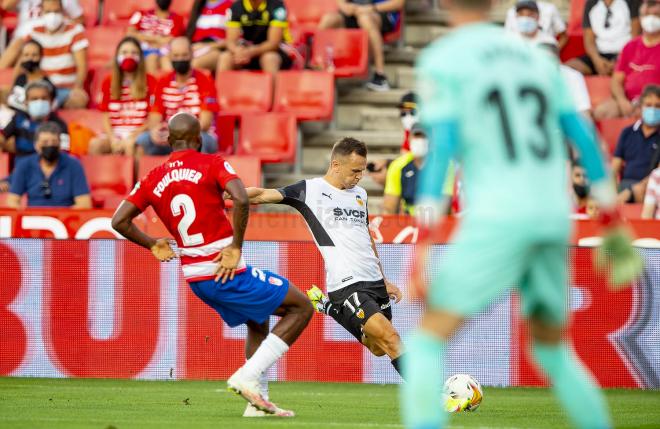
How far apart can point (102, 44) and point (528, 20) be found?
585cm

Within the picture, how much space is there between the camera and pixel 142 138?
47.9 ft

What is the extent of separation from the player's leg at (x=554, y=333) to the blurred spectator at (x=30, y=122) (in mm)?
10198

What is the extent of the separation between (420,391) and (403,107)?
1012cm

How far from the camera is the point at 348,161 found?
915 centimetres

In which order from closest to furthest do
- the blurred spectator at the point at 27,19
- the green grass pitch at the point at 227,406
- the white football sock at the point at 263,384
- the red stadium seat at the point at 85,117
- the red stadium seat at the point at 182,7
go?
the green grass pitch at the point at 227,406, the white football sock at the point at 263,384, the red stadium seat at the point at 85,117, the blurred spectator at the point at 27,19, the red stadium seat at the point at 182,7

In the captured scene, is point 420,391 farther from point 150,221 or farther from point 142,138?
point 142,138

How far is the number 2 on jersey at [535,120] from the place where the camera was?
5.28 metres

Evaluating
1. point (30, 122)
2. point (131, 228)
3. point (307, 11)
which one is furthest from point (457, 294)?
point (307, 11)

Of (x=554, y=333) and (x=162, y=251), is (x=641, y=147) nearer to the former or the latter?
(x=162, y=251)

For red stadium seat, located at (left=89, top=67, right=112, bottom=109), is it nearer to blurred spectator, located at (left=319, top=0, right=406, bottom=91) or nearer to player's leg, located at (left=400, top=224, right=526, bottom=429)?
blurred spectator, located at (left=319, top=0, right=406, bottom=91)

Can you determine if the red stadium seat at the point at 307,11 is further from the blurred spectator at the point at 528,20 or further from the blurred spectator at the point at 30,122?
the blurred spectator at the point at 30,122

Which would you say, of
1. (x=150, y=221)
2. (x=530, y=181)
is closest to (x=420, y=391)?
(x=530, y=181)

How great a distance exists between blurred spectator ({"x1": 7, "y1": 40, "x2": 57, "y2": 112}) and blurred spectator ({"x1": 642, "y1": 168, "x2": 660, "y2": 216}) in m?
7.15

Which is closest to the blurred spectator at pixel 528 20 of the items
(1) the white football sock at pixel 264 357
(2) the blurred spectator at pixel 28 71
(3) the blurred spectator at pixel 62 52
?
(3) the blurred spectator at pixel 62 52
